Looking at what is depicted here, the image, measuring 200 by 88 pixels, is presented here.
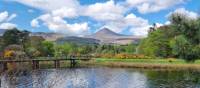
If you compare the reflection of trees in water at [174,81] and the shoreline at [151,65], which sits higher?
the shoreline at [151,65]

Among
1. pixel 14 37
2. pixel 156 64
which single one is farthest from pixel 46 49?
pixel 156 64

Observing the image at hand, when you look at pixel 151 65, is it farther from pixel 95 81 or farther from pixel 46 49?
pixel 46 49

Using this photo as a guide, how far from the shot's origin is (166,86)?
162 feet

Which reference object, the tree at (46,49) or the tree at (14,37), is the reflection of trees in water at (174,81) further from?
the tree at (14,37)

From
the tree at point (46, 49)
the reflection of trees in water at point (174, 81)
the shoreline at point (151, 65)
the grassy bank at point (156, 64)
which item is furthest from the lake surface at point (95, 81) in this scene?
the tree at point (46, 49)

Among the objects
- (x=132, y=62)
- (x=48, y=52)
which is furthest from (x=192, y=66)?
(x=48, y=52)

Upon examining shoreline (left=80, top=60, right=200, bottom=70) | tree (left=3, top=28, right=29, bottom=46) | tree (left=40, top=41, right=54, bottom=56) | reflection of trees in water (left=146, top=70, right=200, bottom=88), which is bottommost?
reflection of trees in water (left=146, top=70, right=200, bottom=88)

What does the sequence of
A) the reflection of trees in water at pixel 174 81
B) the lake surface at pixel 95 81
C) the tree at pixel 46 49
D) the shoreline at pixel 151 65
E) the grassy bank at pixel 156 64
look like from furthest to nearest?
1. the tree at pixel 46 49
2. the grassy bank at pixel 156 64
3. the shoreline at pixel 151 65
4. the reflection of trees in water at pixel 174 81
5. the lake surface at pixel 95 81

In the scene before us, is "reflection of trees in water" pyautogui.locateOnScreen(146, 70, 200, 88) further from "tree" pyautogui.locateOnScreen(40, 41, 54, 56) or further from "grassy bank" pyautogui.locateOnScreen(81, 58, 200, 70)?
"tree" pyautogui.locateOnScreen(40, 41, 54, 56)

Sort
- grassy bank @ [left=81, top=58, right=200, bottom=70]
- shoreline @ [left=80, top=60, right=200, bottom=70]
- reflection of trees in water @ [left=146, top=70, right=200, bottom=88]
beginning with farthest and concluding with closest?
grassy bank @ [left=81, top=58, right=200, bottom=70] → shoreline @ [left=80, top=60, right=200, bottom=70] → reflection of trees in water @ [left=146, top=70, right=200, bottom=88]

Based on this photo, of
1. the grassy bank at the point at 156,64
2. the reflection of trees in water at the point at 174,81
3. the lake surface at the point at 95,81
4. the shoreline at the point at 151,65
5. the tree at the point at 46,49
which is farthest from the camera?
the tree at the point at 46,49

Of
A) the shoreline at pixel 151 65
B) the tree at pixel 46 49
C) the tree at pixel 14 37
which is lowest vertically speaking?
the shoreline at pixel 151 65

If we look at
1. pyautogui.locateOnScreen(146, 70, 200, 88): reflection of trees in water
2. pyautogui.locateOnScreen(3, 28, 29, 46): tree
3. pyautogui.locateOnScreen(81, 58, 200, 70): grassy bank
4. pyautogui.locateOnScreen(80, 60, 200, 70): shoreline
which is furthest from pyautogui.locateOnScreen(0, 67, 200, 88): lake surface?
pyautogui.locateOnScreen(3, 28, 29, 46): tree

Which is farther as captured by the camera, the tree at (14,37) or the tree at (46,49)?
the tree at (14,37)
